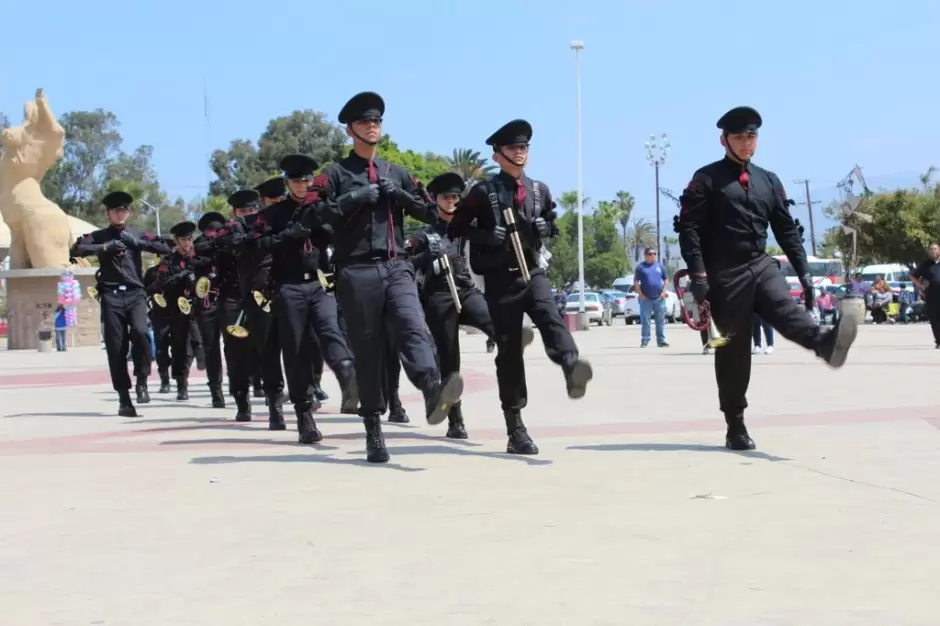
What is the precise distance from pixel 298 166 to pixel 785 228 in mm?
3420

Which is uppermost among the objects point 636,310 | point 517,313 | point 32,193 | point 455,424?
point 32,193

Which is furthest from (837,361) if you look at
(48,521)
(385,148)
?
(385,148)

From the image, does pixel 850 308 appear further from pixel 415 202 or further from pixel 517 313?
pixel 415 202

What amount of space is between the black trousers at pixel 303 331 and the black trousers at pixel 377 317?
1150 mm

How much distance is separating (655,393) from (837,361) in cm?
528

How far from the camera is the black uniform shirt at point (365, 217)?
835cm

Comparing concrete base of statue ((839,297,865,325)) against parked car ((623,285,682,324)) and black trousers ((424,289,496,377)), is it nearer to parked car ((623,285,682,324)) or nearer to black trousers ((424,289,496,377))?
black trousers ((424,289,496,377))

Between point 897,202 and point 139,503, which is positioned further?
point 897,202

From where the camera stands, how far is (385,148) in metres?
83.8

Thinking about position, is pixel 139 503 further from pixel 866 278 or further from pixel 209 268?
pixel 866 278

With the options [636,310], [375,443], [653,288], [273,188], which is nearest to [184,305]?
[273,188]

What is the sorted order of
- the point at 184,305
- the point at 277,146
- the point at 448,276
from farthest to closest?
the point at 277,146 < the point at 184,305 < the point at 448,276

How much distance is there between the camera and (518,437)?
28.1 feet

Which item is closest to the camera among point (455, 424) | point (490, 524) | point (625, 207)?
point (490, 524)
